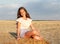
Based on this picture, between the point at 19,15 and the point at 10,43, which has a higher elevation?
the point at 19,15

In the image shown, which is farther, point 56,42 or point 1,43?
point 56,42

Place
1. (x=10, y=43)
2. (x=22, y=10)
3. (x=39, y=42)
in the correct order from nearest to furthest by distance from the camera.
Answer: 1. (x=39, y=42)
2. (x=10, y=43)
3. (x=22, y=10)

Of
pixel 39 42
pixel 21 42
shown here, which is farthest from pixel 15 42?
pixel 39 42

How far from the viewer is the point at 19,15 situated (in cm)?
1084

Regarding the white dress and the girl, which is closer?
the girl

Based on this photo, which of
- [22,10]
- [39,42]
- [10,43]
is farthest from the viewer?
[22,10]

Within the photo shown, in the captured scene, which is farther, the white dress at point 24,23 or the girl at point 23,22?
the white dress at point 24,23

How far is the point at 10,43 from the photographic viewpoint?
9922 millimetres

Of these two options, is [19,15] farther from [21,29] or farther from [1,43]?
[1,43]

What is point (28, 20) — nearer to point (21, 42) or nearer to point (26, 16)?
point (26, 16)

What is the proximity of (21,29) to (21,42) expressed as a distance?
1506 mm

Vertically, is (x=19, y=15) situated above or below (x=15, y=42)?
above

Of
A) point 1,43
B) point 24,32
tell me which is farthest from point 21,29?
point 1,43

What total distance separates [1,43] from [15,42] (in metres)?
0.88
